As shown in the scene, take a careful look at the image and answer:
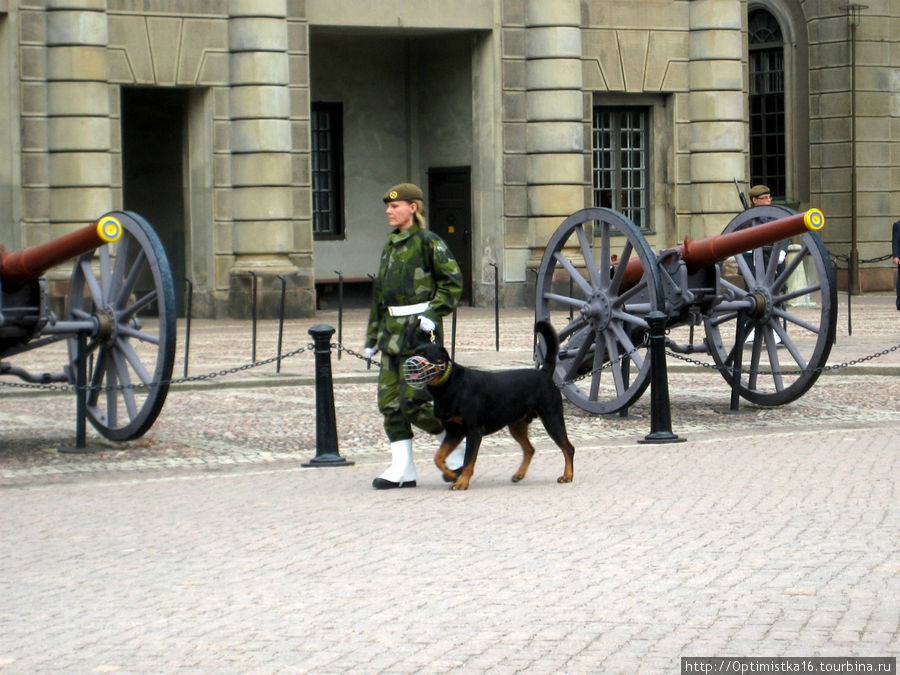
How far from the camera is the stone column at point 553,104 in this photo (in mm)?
27109

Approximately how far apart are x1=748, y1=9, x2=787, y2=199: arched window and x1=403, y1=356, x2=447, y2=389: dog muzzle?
24441 mm

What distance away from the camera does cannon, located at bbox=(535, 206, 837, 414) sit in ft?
43.2

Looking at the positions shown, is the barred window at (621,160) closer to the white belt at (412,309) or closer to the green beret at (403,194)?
the green beret at (403,194)

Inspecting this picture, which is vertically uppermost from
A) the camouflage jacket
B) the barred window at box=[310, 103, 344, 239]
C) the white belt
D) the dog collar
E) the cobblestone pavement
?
the barred window at box=[310, 103, 344, 239]

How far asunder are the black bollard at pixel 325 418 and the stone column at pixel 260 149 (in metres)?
14.2

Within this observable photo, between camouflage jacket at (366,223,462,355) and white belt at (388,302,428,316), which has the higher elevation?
camouflage jacket at (366,223,462,355)

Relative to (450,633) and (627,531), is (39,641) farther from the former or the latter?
(627,531)

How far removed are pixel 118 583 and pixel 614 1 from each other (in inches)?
865

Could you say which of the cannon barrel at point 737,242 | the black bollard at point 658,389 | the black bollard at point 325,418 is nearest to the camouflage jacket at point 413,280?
the black bollard at point 325,418

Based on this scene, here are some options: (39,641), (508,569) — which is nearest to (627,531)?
(508,569)

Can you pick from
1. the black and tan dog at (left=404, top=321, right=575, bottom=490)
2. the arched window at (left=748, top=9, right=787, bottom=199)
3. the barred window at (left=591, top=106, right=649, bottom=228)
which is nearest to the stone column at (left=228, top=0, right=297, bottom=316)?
the barred window at (left=591, top=106, right=649, bottom=228)

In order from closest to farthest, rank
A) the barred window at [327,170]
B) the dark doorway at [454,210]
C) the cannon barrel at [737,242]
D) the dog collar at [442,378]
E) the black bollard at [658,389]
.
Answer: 1. the dog collar at [442,378]
2. the black bollard at [658,389]
3. the cannon barrel at [737,242]
4. the dark doorway at [454,210]
5. the barred window at [327,170]

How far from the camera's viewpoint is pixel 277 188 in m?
25.5

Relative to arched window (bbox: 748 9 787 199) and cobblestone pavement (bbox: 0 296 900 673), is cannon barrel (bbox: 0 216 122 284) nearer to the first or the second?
cobblestone pavement (bbox: 0 296 900 673)
